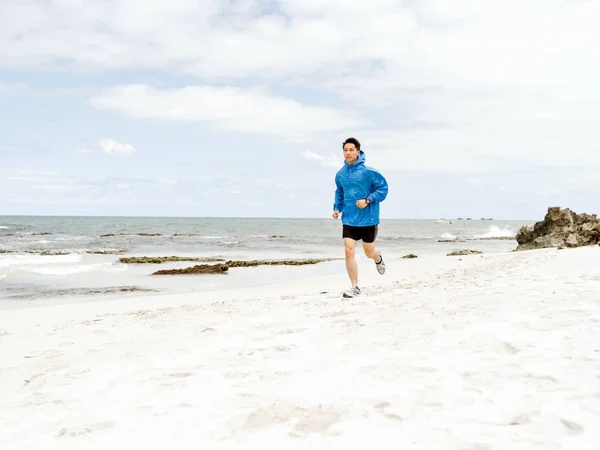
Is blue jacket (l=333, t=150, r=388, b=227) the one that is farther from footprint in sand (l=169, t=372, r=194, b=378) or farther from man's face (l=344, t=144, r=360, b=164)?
footprint in sand (l=169, t=372, r=194, b=378)

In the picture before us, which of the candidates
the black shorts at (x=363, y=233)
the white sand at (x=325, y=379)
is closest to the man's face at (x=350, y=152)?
the black shorts at (x=363, y=233)

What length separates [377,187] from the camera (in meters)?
7.37

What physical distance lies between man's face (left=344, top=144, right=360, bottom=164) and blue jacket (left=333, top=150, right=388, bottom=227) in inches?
2.9

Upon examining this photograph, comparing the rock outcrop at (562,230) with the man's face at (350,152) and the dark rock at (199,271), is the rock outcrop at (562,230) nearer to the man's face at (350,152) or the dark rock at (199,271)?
the dark rock at (199,271)

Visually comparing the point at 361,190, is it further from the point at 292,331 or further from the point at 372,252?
the point at 292,331

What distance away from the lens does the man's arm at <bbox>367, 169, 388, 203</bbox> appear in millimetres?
7254

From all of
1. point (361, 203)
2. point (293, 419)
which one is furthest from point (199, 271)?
point (293, 419)

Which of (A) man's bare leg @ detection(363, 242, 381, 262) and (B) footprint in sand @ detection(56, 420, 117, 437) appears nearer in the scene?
(B) footprint in sand @ detection(56, 420, 117, 437)

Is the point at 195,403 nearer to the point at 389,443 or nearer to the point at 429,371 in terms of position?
the point at 389,443

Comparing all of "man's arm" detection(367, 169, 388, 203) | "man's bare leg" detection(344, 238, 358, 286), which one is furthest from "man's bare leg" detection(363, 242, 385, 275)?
"man's arm" detection(367, 169, 388, 203)

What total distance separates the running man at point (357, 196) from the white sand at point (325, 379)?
1.81 m

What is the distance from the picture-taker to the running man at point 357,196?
7324 mm

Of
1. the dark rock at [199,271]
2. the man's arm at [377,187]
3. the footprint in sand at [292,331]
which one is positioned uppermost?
the man's arm at [377,187]

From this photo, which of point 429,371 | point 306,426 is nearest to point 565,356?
point 429,371
